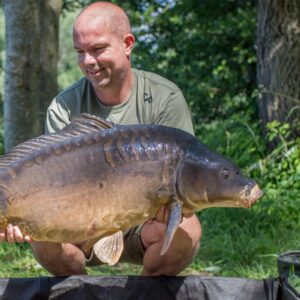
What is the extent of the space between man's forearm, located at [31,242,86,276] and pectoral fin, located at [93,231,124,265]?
1.19ft

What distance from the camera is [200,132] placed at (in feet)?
22.7

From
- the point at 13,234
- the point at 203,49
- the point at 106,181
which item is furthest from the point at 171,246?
the point at 203,49

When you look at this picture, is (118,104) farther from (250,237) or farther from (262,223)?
(262,223)

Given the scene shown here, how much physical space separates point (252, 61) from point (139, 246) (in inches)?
152

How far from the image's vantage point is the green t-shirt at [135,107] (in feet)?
10.5

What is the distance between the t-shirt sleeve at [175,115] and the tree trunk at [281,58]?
2320mm

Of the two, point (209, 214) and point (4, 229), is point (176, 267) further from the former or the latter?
point (209, 214)

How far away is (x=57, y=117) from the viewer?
3.22 m

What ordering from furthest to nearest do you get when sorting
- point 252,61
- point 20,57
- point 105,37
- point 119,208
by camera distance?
point 252,61 < point 20,57 < point 105,37 < point 119,208

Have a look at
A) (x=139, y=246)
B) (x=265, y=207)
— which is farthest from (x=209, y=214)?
→ (x=139, y=246)

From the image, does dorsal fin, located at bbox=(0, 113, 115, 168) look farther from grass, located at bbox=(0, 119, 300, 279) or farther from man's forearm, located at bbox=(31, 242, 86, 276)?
grass, located at bbox=(0, 119, 300, 279)

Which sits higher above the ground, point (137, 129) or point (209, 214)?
point (137, 129)

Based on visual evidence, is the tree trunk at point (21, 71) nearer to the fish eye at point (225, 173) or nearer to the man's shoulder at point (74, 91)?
the man's shoulder at point (74, 91)

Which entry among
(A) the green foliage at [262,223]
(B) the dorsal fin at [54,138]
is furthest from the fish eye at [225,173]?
(A) the green foliage at [262,223]
